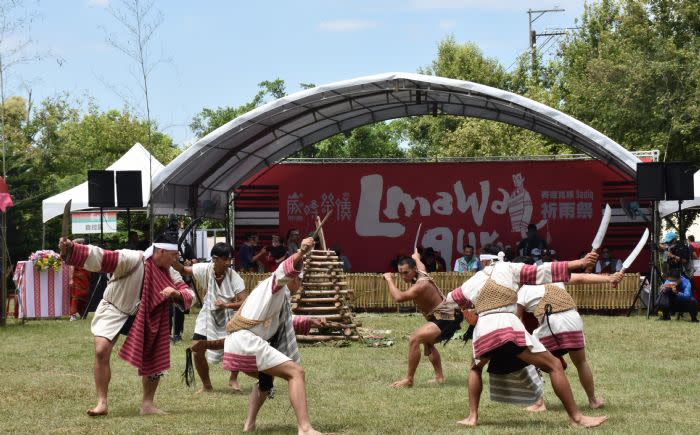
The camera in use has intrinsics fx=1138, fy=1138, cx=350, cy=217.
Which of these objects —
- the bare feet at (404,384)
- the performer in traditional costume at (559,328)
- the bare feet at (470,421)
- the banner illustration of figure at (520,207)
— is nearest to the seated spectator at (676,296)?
the banner illustration of figure at (520,207)

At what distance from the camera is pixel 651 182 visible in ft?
62.8

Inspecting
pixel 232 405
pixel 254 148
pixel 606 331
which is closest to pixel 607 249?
pixel 606 331

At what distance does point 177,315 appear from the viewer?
16.1 m

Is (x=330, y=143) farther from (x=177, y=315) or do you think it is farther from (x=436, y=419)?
(x=436, y=419)

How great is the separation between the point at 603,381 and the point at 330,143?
3189cm

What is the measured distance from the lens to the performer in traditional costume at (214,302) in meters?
10.8

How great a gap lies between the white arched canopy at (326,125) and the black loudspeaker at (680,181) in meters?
0.77

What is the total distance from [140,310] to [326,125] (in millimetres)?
15212

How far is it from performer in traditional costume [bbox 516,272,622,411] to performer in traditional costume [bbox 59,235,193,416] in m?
2.90

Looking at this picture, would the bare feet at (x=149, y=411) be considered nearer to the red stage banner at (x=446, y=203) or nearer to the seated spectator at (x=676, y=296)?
the seated spectator at (x=676, y=296)

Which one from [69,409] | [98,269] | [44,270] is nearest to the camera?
[98,269]

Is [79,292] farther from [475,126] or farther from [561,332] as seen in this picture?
[475,126]

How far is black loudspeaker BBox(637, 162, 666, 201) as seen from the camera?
62.6 ft

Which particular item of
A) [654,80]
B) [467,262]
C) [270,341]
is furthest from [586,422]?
[654,80]
